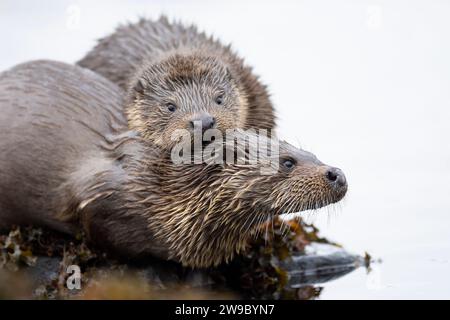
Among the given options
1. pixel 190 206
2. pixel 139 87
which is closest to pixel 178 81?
pixel 139 87

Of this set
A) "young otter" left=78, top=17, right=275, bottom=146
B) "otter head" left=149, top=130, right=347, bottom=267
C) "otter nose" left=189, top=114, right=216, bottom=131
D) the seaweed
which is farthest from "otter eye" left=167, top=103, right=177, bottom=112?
the seaweed

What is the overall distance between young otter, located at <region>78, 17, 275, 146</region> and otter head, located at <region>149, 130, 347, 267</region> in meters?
0.37

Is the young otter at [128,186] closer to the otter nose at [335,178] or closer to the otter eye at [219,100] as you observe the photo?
the otter nose at [335,178]

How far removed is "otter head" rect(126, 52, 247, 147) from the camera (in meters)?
8.82

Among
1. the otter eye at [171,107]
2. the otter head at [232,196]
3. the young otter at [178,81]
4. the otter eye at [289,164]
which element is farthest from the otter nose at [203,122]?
the otter eye at [289,164]

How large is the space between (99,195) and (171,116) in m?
0.88

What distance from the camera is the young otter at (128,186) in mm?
8164

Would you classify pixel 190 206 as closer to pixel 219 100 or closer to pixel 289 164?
pixel 289 164

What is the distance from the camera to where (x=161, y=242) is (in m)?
8.48

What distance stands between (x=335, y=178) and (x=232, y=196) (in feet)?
2.45

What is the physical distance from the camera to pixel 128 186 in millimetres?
8453

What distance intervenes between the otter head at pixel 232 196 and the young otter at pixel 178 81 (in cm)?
37
